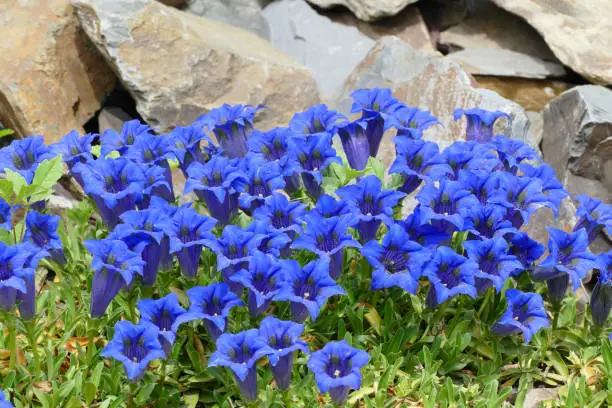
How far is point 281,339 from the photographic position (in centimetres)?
322

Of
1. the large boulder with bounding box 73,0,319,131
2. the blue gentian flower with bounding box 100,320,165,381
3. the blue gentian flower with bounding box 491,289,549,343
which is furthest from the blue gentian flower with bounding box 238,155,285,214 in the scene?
the large boulder with bounding box 73,0,319,131

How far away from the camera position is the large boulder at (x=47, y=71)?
5824 millimetres

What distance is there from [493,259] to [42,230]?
5.98 feet

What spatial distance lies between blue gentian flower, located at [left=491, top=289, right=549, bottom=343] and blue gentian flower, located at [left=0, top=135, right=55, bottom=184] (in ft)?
6.78

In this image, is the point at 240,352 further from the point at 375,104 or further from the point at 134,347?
the point at 375,104

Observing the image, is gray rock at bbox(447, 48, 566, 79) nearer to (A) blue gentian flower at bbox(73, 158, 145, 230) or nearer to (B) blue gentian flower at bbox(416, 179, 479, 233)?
(B) blue gentian flower at bbox(416, 179, 479, 233)

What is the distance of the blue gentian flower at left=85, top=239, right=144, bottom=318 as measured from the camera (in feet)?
10.8

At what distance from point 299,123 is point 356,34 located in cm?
321

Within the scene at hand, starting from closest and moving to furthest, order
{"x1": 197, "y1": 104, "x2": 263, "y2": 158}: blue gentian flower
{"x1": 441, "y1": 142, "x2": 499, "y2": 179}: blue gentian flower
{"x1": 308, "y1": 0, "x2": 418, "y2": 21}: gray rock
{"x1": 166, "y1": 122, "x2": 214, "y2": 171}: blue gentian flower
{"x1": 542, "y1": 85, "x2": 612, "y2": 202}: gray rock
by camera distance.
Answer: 1. {"x1": 441, "y1": 142, "x2": 499, "y2": 179}: blue gentian flower
2. {"x1": 166, "y1": 122, "x2": 214, "y2": 171}: blue gentian flower
3. {"x1": 197, "y1": 104, "x2": 263, "y2": 158}: blue gentian flower
4. {"x1": 542, "y1": 85, "x2": 612, "y2": 202}: gray rock
5. {"x1": 308, "y1": 0, "x2": 418, "y2": 21}: gray rock

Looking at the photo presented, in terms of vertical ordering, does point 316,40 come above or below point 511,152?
below

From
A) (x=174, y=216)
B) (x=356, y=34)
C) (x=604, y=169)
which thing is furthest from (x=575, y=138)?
(x=174, y=216)

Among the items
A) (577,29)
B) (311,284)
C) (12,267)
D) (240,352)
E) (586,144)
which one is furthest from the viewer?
(577,29)

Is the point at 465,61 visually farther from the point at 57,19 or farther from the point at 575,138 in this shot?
the point at 57,19

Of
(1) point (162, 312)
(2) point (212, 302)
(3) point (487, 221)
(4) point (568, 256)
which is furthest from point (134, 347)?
(4) point (568, 256)
